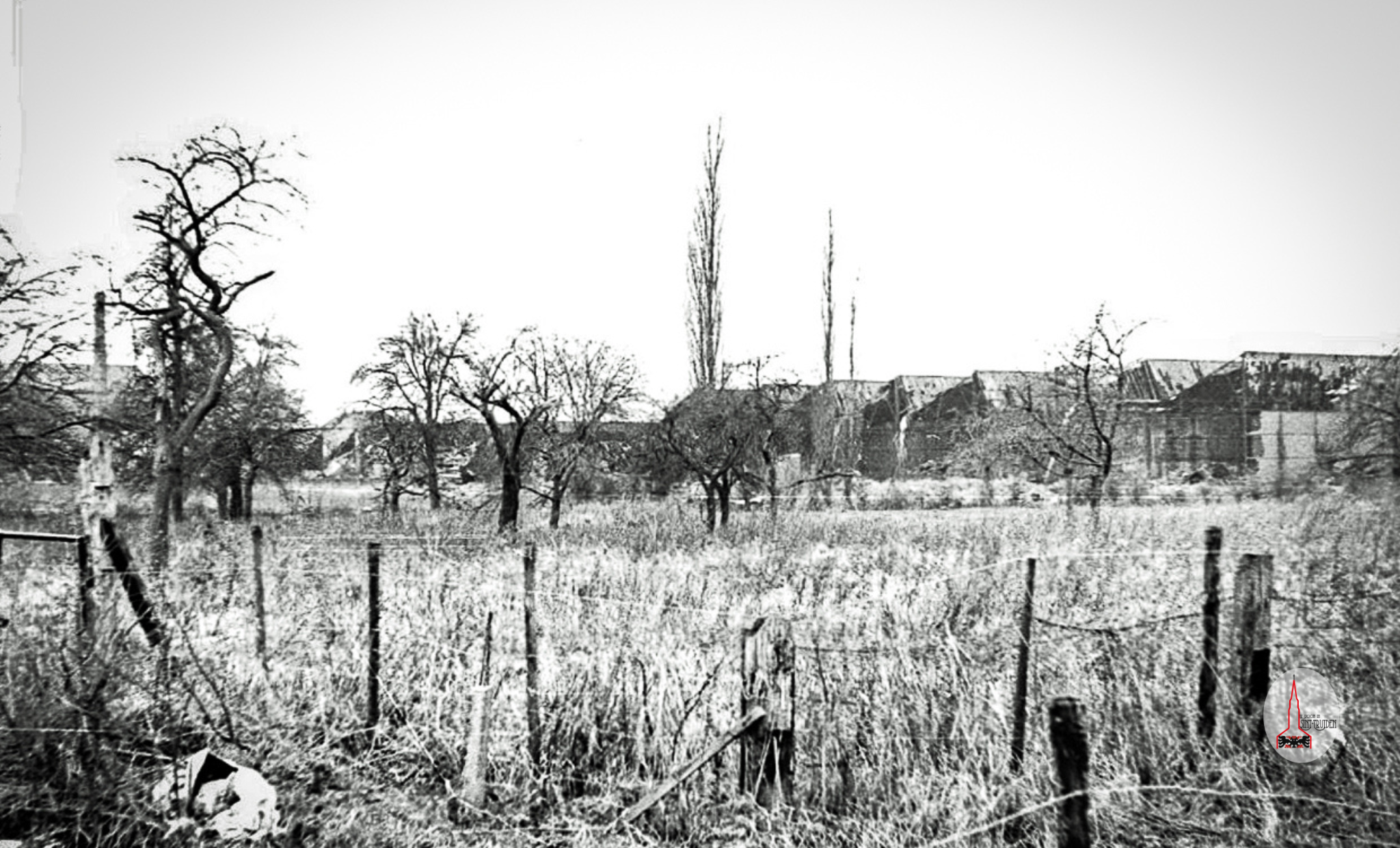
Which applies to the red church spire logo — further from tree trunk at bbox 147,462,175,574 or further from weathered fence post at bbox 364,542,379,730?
tree trunk at bbox 147,462,175,574

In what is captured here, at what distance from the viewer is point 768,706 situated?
11.6 ft

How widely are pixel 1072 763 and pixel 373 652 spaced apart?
12.6 feet

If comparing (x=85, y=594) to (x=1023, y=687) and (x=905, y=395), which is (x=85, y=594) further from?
(x=905, y=395)

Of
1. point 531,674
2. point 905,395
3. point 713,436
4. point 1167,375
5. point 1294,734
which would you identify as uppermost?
point 1167,375

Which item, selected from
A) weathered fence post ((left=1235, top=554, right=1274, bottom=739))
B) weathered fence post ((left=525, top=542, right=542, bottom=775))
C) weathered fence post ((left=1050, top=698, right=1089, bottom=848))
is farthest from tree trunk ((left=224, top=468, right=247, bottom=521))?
weathered fence post ((left=1050, top=698, right=1089, bottom=848))

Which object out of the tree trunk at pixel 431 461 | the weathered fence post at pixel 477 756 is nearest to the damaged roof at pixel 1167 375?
the tree trunk at pixel 431 461

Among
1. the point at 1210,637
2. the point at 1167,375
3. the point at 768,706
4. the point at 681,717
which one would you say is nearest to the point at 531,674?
the point at 681,717

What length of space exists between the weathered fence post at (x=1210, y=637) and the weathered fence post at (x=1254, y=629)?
0.12 meters

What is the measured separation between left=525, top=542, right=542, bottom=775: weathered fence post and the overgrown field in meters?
0.10

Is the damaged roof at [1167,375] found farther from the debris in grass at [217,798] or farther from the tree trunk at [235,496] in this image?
the debris in grass at [217,798]

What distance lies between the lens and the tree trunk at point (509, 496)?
15812mm

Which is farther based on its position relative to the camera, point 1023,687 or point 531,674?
point 531,674

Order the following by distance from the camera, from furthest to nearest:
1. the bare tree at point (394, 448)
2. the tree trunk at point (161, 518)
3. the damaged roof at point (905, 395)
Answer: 1. the damaged roof at point (905, 395)
2. the bare tree at point (394, 448)
3. the tree trunk at point (161, 518)

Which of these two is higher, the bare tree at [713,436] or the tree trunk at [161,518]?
the bare tree at [713,436]
